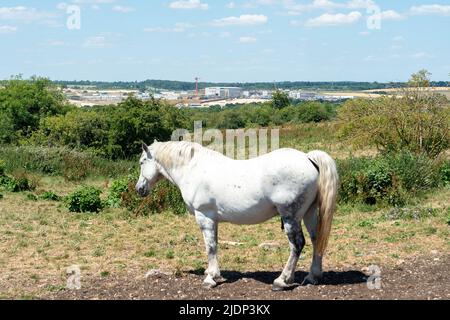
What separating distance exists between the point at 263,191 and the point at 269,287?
4.26ft

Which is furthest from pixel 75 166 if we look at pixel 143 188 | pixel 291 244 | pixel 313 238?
pixel 291 244

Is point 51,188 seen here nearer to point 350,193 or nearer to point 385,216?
point 350,193

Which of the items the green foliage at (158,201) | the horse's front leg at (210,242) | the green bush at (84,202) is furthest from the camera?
the green bush at (84,202)

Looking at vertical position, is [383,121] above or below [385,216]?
above

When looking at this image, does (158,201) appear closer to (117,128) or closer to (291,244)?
(291,244)


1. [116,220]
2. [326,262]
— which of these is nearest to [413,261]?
[326,262]

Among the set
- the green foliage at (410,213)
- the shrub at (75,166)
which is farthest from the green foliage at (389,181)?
the shrub at (75,166)

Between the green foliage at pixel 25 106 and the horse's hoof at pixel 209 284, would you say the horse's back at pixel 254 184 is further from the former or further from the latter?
the green foliage at pixel 25 106

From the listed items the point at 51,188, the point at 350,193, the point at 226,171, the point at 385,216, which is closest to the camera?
the point at 226,171

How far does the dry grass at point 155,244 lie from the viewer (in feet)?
29.1

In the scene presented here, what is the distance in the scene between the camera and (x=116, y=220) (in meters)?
13.7
